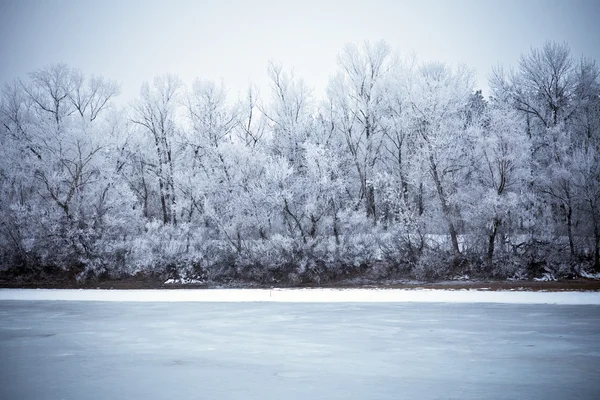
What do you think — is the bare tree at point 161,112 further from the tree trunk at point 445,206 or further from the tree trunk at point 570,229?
the tree trunk at point 570,229

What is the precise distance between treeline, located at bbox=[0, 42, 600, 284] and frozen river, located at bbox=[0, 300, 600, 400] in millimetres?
9272

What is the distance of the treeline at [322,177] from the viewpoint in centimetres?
2242

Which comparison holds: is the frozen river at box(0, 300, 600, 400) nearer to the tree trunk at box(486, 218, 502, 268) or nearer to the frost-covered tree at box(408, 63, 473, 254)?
the tree trunk at box(486, 218, 502, 268)

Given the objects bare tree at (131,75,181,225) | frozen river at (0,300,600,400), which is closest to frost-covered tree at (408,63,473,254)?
frozen river at (0,300,600,400)

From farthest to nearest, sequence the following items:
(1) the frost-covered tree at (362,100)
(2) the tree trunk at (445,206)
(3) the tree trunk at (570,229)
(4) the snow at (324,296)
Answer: (1) the frost-covered tree at (362,100), (2) the tree trunk at (445,206), (3) the tree trunk at (570,229), (4) the snow at (324,296)

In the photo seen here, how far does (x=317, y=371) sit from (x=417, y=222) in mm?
16961

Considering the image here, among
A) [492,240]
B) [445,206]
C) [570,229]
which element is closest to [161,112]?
[445,206]

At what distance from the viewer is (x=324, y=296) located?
1755 centimetres

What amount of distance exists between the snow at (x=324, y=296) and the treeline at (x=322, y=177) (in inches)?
148

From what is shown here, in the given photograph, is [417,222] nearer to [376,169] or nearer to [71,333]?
[376,169]

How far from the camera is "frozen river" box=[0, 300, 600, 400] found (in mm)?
6320

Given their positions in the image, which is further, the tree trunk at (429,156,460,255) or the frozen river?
the tree trunk at (429,156,460,255)

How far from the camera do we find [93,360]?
823cm

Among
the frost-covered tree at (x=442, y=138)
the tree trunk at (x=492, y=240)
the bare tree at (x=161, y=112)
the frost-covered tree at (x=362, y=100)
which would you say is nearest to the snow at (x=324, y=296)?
the tree trunk at (x=492, y=240)
